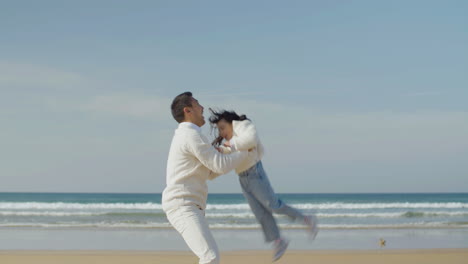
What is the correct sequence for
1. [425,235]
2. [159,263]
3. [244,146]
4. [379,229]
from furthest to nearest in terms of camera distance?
[379,229] < [425,235] < [159,263] < [244,146]

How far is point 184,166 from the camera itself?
4.03m

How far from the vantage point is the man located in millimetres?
3908

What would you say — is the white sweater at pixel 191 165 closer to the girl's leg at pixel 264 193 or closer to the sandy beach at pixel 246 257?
the girl's leg at pixel 264 193

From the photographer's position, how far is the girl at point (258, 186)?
14.1ft

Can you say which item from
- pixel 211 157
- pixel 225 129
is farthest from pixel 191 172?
pixel 225 129

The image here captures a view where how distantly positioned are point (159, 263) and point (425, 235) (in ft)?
21.7

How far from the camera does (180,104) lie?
4.06 meters

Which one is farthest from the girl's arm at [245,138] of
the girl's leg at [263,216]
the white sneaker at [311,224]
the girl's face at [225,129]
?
the white sneaker at [311,224]

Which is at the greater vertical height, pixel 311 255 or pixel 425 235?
pixel 311 255

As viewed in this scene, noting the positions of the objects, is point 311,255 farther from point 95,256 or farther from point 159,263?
point 95,256

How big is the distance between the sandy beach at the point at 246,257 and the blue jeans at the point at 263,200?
385 cm

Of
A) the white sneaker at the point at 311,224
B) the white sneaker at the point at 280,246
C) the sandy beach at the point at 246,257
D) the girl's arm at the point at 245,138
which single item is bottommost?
the sandy beach at the point at 246,257

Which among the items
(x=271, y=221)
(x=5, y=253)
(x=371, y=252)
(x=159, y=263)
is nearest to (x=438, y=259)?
(x=371, y=252)

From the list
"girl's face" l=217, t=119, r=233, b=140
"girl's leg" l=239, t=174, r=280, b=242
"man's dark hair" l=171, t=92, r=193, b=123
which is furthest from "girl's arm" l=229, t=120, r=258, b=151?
"girl's leg" l=239, t=174, r=280, b=242
